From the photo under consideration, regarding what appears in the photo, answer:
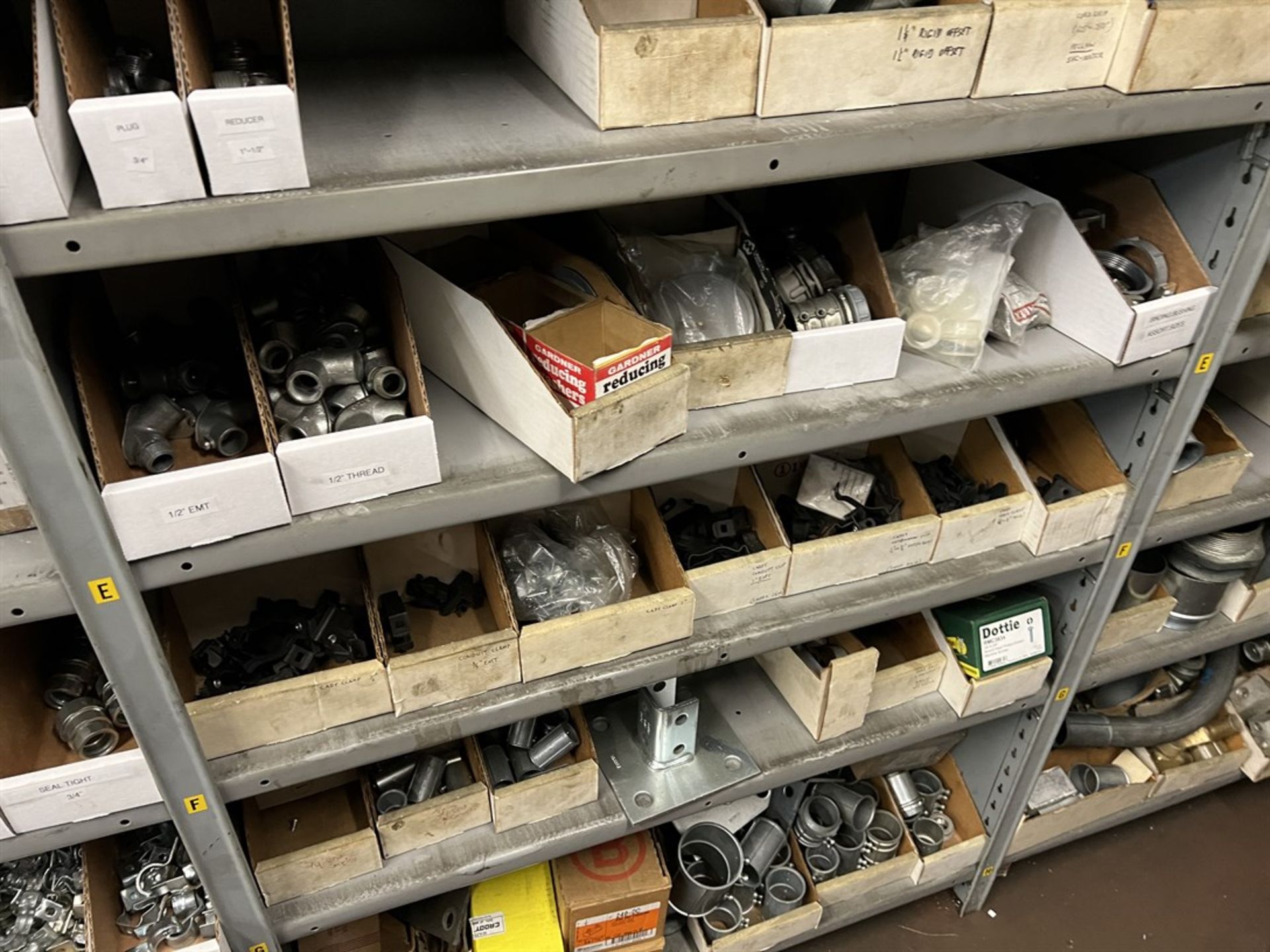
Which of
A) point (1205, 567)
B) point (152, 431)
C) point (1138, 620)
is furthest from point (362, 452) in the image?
point (1205, 567)

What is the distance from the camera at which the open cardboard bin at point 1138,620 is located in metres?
1.78

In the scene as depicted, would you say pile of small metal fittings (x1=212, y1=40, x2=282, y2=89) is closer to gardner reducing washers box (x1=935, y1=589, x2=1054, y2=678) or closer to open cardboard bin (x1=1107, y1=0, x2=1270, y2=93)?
open cardboard bin (x1=1107, y1=0, x2=1270, y2=93)

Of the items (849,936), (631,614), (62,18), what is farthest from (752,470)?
(849,936)

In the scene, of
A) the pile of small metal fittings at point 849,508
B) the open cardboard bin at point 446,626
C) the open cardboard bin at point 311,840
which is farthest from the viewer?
the pile of small metal fittings at point 849,508

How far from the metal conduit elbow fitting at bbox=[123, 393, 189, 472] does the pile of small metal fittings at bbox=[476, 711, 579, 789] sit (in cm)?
70

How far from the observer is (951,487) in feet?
5.24

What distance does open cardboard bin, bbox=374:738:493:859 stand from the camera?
135 cm

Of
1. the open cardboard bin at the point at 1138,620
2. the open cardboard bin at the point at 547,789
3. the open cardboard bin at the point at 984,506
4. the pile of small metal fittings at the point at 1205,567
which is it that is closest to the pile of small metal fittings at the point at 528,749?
the open cardboard bin at the point at 547,789

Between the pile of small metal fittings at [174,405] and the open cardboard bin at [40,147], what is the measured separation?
29 cm

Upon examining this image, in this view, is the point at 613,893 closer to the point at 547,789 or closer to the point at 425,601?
the point at 547,789

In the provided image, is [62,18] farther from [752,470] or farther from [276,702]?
[752,470]

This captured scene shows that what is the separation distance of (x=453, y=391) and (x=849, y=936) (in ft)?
4.96

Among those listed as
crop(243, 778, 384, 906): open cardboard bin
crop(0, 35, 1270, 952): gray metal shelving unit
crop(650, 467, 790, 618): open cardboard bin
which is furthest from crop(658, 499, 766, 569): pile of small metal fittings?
crop(243, 778, 384, 906): open cardboard bin

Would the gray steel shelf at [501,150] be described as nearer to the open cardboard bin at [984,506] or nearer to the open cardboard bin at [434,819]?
the open cardboard bin at [984,506]
